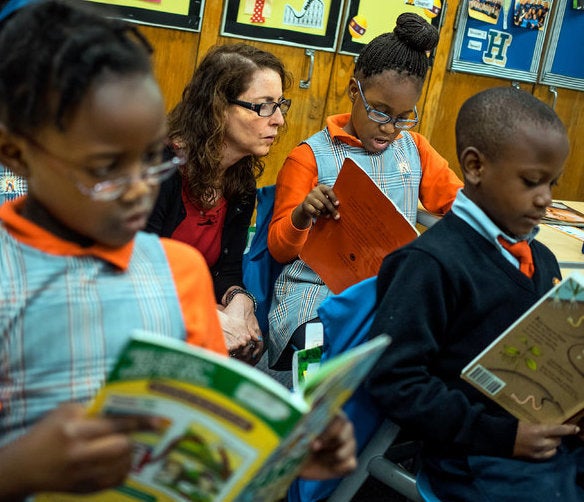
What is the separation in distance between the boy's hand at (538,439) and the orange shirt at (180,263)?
24.3 inches

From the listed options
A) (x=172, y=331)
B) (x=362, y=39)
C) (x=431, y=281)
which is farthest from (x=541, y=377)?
(x=362, y=39)

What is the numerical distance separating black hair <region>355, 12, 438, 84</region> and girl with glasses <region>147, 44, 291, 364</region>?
282 mm

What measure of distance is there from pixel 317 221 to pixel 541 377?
766mm

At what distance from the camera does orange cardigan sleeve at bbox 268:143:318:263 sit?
211 centimetres

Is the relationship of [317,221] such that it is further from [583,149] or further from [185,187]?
[583,149]

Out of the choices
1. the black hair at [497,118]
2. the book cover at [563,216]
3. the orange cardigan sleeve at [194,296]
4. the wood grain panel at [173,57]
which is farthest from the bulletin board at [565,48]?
the orange cardigan sleeve at [194,296]

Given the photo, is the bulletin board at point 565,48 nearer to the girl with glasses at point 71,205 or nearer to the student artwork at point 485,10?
the student artwork at point 485,10

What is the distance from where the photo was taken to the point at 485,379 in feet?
4.61

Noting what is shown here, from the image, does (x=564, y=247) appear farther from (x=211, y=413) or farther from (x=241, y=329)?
(x=211, y=413)

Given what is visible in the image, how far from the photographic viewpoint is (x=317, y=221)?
6.56 ft

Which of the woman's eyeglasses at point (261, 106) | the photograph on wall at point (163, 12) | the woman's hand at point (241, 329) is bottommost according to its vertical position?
the woman's hand at point (241, 329)

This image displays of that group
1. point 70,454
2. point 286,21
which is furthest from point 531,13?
point 70,454

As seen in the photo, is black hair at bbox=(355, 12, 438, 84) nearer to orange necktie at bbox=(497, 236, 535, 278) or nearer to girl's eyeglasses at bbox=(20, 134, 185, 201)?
orange necktie at bbox=(497, 236, 535, 278)

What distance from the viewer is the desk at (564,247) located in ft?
6.90
